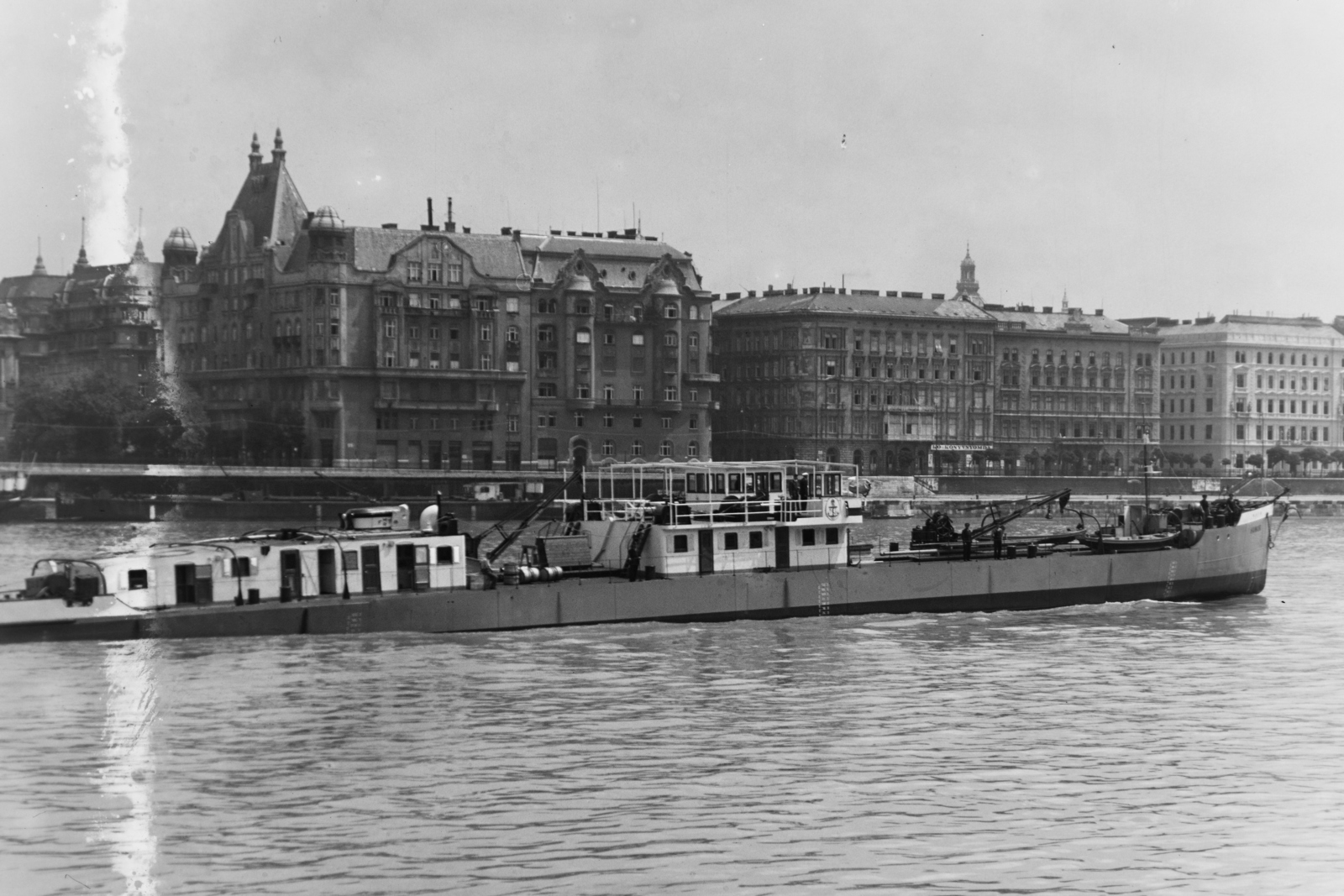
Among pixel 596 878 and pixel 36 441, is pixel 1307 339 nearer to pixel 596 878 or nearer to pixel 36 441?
pixel 36 441

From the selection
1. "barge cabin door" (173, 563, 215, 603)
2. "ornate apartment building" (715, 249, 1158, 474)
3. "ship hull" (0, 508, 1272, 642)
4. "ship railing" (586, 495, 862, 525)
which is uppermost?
"ornate apartment building" (715, 249, 1158, 474)

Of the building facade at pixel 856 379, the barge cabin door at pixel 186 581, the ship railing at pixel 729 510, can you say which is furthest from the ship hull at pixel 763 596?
the building facade at pixel 856 379

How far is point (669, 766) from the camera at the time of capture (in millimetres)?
27875

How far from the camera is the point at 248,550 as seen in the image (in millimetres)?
43156

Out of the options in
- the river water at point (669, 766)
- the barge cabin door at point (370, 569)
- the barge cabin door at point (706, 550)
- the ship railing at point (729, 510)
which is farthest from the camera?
the barge cabin door at point (706, 550)

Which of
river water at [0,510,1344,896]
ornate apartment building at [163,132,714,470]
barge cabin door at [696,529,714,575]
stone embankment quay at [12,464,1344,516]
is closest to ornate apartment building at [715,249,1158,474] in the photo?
stone embankment quay at [12,464,1344,516]

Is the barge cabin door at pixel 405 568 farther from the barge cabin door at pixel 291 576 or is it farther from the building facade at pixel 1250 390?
the building facade at pixel 1250 390

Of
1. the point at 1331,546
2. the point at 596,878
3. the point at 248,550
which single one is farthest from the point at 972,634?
the point at 1331,546

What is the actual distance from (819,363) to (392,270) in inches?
1399

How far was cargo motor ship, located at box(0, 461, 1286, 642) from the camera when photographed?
41562mm

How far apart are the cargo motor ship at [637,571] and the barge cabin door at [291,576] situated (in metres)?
0.05

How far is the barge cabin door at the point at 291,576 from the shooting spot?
43062 millimetres

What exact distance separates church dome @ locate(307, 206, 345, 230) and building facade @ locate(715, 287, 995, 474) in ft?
113

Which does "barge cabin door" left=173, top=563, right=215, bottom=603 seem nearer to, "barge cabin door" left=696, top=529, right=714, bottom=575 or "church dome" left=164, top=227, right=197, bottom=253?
"barge cabin door" left=696, top=529, right=714, bottom=575
